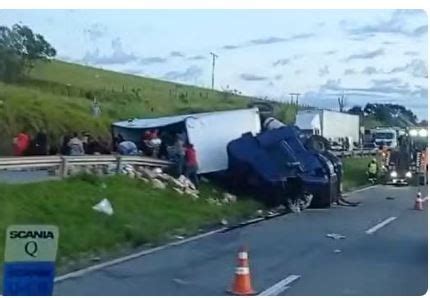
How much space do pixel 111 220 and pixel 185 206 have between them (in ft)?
9.64

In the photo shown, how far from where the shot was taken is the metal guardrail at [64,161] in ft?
49.8

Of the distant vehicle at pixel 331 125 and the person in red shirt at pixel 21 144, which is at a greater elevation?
the distant vehicle at pixel 331 125

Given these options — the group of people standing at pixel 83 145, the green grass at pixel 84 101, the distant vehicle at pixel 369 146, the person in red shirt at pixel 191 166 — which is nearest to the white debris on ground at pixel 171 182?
the person in red shirt at pixel 191 166

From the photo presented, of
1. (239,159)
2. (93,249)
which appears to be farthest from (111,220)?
(239,159)

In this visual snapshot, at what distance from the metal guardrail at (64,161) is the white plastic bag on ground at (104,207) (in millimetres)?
1577

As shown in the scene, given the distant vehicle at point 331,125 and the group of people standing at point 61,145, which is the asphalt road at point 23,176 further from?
the distant vehicle at point 331,125

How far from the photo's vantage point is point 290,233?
1385 centimetres

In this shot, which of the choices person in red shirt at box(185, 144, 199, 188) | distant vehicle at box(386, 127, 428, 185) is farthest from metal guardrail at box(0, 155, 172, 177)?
distant vehicle at box(386, 127, 428, 185)

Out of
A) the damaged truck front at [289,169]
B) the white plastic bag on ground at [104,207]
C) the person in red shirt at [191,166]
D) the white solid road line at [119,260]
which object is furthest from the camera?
the person in red shirt at [191,166]

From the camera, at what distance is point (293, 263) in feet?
35.1

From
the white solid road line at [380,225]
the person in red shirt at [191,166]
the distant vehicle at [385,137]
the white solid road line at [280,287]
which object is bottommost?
the white solid road line at [380,225]

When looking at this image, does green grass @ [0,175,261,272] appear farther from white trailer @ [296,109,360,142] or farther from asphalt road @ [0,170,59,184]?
white trailer @ [296,109,360,142]

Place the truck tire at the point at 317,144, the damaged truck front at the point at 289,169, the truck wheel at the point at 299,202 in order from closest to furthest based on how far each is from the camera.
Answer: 1. the damaged truck front at the point at 289,169
2. the truck wheel at the point at 299,202
3. the truck tire at the point at 317,144

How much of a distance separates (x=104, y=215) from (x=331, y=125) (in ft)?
17.7
